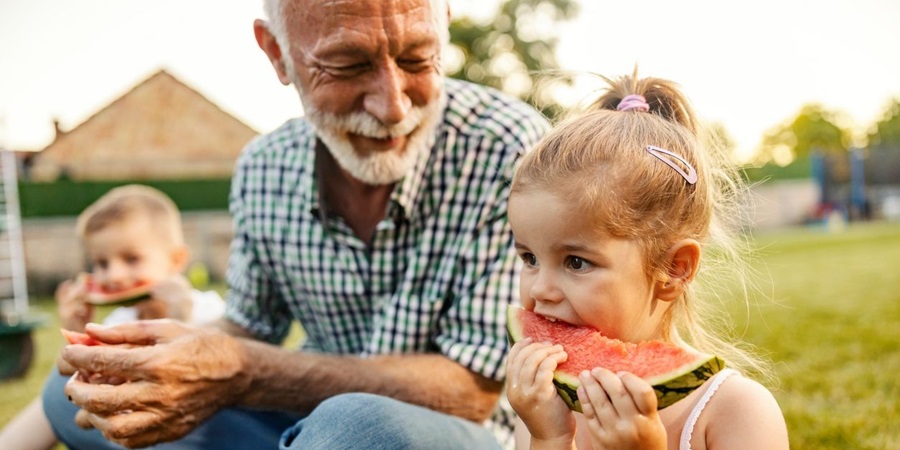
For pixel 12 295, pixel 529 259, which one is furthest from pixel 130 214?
pixel 12 295

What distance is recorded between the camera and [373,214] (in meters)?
2.75

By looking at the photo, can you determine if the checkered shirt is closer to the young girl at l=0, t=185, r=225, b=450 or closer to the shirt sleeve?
the shirt sleeve

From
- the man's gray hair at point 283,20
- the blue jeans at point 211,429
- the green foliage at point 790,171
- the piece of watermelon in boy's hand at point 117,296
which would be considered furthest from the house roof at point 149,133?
the green foliage at point 790,171

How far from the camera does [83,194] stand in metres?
18.4

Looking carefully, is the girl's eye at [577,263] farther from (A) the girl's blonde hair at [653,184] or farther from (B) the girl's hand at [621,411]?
(B) the girl's hand at [621,411]

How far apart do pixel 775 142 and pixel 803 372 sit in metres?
75.3

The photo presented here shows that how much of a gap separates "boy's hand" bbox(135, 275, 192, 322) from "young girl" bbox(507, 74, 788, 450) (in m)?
2.61

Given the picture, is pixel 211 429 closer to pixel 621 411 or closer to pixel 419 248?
pixel 419 248

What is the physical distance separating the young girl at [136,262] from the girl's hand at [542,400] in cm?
276

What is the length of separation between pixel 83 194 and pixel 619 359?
19.1 m

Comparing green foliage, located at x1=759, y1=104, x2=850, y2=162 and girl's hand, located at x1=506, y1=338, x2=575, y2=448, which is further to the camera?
green foliage, located at x1=759, y1=104, x2=850, y2=162

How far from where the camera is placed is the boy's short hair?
462 cm

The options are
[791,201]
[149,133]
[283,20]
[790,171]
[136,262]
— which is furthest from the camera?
[790,171]

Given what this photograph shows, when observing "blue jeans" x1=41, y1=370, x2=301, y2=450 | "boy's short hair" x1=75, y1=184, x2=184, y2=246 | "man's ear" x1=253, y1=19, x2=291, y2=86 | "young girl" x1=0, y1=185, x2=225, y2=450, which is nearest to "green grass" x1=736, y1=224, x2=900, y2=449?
"blue jeans" x1=41, y1=370, x2=301, y2=450
